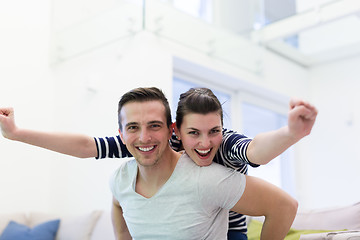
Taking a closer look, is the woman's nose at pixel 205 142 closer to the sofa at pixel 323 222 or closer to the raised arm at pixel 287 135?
the raised arm at pixel 287 135

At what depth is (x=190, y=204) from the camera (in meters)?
1.57

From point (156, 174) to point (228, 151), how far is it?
29 cm

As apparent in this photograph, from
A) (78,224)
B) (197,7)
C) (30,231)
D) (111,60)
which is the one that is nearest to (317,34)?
(197,7)

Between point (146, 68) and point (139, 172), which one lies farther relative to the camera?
point (146, 68)

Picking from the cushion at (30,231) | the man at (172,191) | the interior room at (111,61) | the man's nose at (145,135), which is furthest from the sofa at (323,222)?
the cushion at (30,231)

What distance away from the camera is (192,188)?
1554 millimetres

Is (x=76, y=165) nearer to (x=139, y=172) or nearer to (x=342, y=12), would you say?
(x=139, y=172)

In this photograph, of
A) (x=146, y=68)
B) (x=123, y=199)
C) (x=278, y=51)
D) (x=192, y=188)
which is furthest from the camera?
(x=278, y=51)

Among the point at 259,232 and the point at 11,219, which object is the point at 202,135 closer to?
the point at 259,232

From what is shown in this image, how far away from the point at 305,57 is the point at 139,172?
451cm

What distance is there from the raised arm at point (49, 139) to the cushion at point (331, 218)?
1.39 meters

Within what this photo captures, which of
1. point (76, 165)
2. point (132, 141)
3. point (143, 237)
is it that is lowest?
point (143, 237)

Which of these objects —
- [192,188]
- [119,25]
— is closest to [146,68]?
[119,25]

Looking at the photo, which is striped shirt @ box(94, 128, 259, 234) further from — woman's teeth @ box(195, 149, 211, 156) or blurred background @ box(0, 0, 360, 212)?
blurred background @ box(0, 0, 360, 212)
